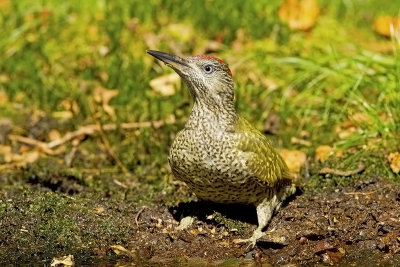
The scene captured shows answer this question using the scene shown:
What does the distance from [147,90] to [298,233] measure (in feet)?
9.85

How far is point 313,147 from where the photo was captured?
700 centimetres

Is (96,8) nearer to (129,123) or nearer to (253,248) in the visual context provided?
(129,123)

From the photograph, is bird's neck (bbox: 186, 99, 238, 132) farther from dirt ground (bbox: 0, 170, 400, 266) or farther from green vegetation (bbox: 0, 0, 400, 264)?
green vegetation (bbox: 0, 0, 400, 264)

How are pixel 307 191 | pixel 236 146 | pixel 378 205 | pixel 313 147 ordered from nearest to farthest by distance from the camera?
pixel 236 146 → pixel 378 205 → pixel 307 191 → pixel 313 147

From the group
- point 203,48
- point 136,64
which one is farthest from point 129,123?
point 203,48

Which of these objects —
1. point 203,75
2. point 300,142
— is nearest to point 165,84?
point 300,142

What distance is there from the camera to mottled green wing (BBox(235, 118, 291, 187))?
5.12 metres

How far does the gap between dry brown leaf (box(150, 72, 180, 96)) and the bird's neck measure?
2.37 meters

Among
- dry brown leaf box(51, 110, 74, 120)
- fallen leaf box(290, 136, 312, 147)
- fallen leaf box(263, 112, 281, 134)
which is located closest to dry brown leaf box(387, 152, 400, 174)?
fallen leaf box(290, 136, 312, 147)

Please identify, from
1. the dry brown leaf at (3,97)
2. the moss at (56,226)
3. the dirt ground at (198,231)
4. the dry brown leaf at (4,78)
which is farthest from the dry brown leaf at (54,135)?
the moss at (56,226)

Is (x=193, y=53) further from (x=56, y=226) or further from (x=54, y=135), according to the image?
(x=56, y=226)

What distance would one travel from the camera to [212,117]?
5.17 meters

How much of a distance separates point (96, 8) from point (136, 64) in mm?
1307

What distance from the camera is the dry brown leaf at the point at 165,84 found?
7.64 meters
